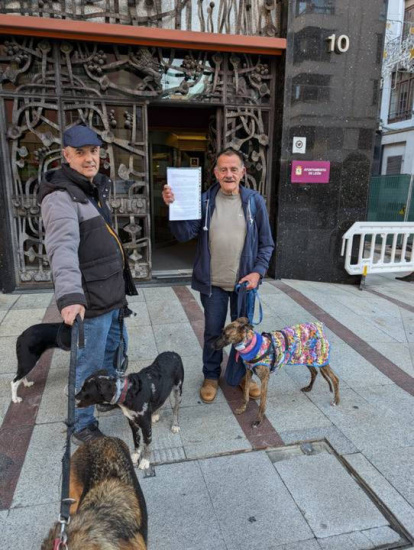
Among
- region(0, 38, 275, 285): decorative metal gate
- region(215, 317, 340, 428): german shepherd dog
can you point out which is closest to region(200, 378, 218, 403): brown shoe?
region(215, 317, 340, 428): german shepherd dog

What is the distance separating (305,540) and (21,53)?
273 inches

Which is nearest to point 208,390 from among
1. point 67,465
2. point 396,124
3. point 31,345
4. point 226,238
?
point 226,238

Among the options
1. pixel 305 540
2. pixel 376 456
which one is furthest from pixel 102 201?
pixel 376 456

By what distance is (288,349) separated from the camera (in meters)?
3.33

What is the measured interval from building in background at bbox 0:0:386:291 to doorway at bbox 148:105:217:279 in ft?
6.49

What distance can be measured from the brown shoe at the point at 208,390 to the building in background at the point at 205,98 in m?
3.58

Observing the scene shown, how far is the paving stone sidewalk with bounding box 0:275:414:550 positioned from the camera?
2295 mm

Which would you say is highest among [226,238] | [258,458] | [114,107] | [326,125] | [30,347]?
[114,107]

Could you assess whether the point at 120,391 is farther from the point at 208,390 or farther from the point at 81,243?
the point at 208,390

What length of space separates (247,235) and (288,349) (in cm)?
107

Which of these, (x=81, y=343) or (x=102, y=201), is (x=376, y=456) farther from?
(x=102, y=201)

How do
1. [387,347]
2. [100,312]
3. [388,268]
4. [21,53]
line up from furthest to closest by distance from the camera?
1. [388,268]
2. [21,53]
3. [387,347]
4. [100,312]

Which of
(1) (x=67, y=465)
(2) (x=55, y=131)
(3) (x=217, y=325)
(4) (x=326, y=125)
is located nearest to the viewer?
(1) (x=67, y=465)

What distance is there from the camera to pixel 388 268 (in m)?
7.32
